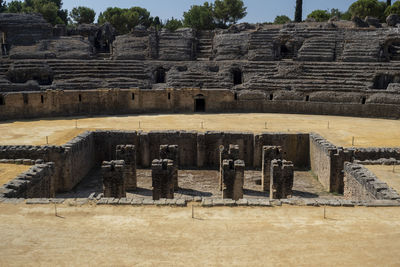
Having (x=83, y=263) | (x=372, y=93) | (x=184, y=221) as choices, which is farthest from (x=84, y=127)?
(x=372, y=93)

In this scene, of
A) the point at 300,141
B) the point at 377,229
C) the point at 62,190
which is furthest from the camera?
the point at 300,141

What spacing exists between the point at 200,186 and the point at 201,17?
45873 millimetres

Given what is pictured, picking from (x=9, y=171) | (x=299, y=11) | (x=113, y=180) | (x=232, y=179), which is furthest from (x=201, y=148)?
(x=299, y=11)

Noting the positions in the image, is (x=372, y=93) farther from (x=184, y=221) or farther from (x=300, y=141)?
(x=184, y=221)

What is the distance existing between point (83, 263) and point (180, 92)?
23.2m

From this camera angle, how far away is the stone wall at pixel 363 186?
40.5 feet

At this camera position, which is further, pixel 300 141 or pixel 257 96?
pixel 257 96

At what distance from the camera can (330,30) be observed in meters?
38.4

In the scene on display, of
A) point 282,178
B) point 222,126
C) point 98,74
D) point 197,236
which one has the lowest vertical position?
point 282,178

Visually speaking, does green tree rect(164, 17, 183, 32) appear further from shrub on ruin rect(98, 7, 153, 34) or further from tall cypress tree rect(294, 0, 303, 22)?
tall cypress tree rect(294, 0, 303, 22)

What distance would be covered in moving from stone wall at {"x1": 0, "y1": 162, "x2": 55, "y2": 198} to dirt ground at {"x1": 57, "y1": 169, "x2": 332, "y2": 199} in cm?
245

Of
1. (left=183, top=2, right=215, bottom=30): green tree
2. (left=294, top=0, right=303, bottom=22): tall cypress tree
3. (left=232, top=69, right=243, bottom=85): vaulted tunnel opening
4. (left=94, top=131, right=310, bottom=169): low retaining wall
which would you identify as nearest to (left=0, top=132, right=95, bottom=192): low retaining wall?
(left=94, top=131, right=310, bottom=169): low retaining wall

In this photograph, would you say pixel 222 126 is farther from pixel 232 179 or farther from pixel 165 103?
pixel 232 179

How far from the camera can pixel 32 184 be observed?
13.5 meters
